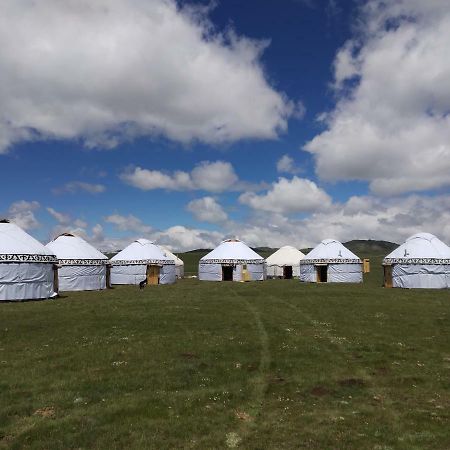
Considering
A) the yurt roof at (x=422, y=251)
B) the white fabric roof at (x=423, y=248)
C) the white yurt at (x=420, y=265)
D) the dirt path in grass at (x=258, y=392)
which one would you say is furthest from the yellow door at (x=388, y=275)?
the dirt path in grass at (x=258, y=392)

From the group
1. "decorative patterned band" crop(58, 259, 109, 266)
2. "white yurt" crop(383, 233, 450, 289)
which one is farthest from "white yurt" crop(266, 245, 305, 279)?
Answer: "decorative patterned band" crop(58, 259, 109, 266)

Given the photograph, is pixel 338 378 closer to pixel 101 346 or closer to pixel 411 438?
pixel 411 438

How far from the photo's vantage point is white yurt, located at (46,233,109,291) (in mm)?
39750

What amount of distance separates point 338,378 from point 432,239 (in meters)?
37.7

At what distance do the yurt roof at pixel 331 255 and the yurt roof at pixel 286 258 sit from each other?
1228 centimetres

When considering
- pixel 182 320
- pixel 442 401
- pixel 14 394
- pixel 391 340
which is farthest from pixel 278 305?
pixel 14 394

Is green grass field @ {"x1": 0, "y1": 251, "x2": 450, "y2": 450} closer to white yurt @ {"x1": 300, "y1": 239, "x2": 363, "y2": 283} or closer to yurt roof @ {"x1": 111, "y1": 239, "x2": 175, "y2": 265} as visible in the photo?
yurt roof @ {"x1": 111, "y1": 239, "x2": 175, "y2": 265}

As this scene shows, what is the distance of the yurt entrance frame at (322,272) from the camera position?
5097cm

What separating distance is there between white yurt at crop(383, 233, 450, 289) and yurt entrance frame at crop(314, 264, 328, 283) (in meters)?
7.92

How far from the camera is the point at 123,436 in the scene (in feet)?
27.1

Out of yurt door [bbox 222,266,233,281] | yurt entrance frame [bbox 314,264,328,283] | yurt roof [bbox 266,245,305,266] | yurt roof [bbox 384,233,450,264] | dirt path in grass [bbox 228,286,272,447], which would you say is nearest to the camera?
dirt path in grass [bbox 228,286,272,447]

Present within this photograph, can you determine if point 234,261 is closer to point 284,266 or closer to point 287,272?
point 284,266

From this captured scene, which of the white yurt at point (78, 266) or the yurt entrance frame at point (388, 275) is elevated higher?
the white yurt at point (78, 266)

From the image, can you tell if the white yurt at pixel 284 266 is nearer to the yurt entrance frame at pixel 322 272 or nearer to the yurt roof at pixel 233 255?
the yurt roof at pixel 233 255
